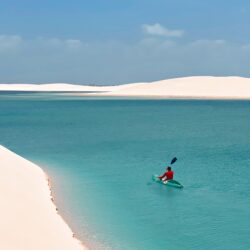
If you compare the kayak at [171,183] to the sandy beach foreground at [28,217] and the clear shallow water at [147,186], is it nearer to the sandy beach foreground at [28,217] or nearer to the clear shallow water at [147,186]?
the clear shallow water at [147,186]

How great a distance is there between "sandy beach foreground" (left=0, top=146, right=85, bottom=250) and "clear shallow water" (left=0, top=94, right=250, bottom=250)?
0.84m

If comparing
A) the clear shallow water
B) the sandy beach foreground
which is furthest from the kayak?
A: the sandy beach foreground

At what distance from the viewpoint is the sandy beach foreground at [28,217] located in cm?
1608

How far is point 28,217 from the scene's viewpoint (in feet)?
61.5

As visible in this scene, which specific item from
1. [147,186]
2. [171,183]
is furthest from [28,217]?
[171,183]

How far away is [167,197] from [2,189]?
28.7 feet

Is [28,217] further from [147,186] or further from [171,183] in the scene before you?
[171,183]

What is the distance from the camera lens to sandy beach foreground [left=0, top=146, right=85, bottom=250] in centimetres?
1608

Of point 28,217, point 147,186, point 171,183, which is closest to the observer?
point 28,217

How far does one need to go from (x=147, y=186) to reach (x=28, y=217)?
988 centimetres

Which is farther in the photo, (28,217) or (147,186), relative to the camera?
(147,186)

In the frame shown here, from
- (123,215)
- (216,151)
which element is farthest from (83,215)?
(216,151)

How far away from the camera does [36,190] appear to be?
23.9 meters

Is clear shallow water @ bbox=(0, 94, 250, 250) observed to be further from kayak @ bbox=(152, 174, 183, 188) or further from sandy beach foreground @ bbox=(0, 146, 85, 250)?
sandy beach foreground @ bbox=(0, 146, 85, 250)
